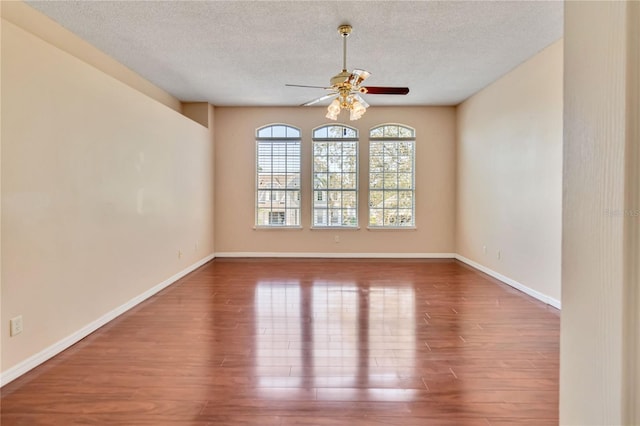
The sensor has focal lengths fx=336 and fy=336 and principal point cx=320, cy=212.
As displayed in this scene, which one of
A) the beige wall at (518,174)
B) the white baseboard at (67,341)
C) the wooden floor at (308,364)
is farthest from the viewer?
the beige wall at (518,174)

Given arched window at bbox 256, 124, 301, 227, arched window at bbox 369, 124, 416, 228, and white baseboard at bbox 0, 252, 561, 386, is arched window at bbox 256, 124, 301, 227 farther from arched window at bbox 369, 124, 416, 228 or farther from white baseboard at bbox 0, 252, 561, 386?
arched window at bbox 369, 124, 416, 228

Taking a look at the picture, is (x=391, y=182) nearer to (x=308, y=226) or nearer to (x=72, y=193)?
(x=308, y=226)

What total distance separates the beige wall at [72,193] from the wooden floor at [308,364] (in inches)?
14.3

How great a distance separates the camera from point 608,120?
1.76 ft

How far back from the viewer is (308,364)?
242 cm

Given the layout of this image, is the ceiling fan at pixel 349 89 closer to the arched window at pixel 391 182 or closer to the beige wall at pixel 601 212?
the beige wall at pixel 601 212

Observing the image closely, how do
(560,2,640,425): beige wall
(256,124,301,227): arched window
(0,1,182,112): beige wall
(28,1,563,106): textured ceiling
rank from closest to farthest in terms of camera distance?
(560,2,640,425): beige wall < (0,1,182,112): beige wall < (28,1,563,106): textured ceiling < (256,124,301,227): arched window

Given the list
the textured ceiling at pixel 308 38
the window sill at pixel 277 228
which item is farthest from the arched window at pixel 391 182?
the textured ceiling at pixel 308 38

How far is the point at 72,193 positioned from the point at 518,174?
4.97m

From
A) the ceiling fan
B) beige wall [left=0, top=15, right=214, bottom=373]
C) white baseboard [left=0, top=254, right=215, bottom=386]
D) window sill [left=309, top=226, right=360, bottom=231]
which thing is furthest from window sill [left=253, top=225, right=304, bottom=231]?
the ceiling fan

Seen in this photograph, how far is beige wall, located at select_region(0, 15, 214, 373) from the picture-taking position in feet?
7.58

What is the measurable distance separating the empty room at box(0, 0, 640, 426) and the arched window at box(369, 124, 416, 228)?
21 cm

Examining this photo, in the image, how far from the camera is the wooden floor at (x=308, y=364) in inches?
75.2

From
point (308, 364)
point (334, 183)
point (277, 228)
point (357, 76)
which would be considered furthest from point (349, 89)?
point (277, 228)
